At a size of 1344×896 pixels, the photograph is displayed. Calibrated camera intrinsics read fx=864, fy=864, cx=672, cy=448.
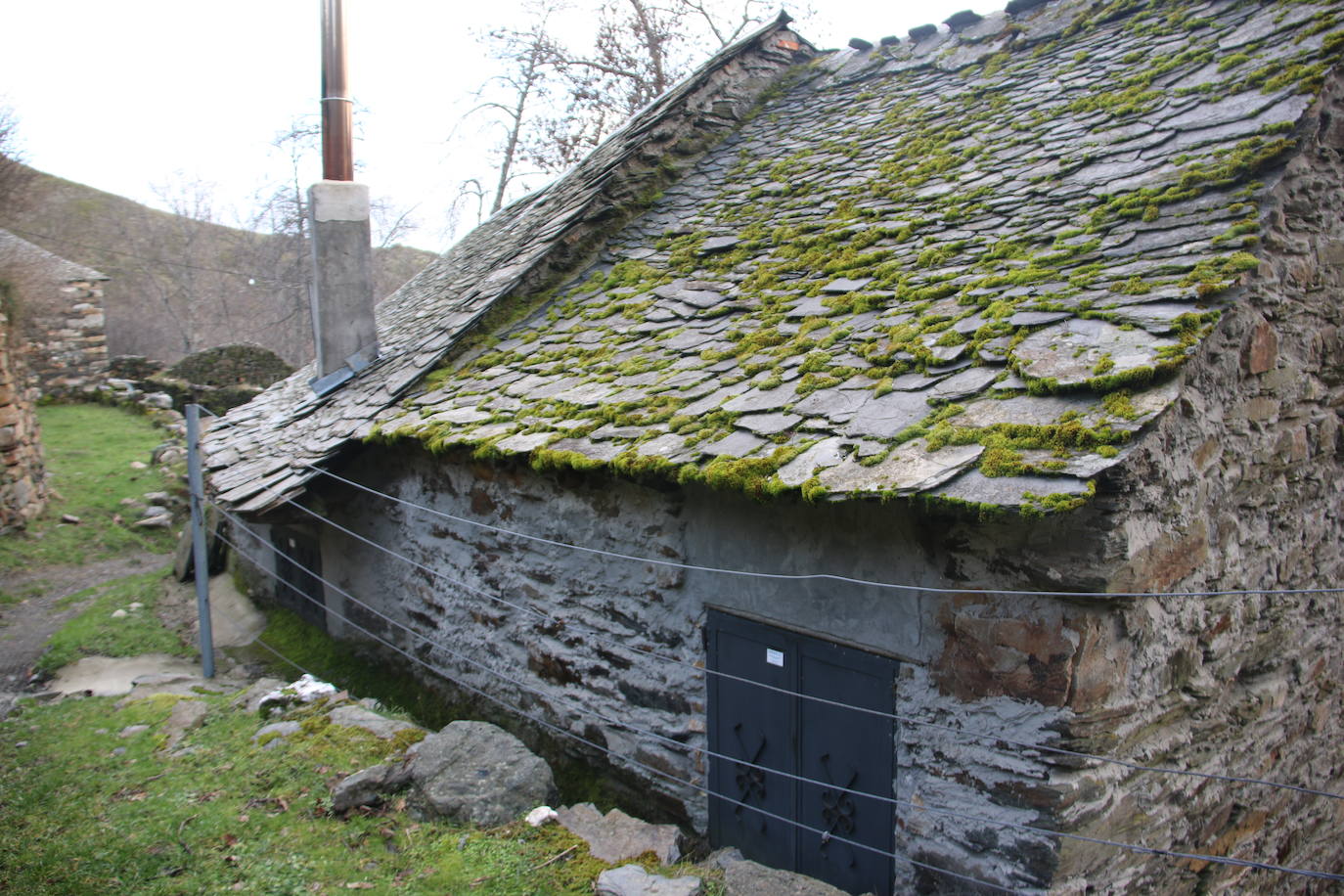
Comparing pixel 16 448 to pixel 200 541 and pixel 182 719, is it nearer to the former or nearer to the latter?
pixel 200 541

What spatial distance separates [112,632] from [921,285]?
26.5ft

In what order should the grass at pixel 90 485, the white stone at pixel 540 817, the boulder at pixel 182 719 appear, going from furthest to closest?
the grass at pixel 90 485, the boulder at pixel 182 719, the white stone at pixel 540 817

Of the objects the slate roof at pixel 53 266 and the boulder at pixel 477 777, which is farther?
Result: the slate roof at pixel 53 266

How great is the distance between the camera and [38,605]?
8953 mm

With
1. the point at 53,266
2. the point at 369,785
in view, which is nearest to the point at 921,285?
the point at 369,785

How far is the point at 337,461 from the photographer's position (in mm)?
6785

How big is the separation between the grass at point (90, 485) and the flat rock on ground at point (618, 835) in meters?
8.92

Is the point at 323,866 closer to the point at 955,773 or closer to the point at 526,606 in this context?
the point at 526,606

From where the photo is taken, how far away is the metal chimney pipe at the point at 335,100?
834cm

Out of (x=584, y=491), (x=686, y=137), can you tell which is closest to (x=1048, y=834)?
(x=584, y=491)

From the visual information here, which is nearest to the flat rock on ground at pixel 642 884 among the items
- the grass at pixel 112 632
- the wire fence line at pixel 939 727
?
the wire fence line at pixel 939 727

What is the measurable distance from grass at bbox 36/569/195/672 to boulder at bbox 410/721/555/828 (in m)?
4.82

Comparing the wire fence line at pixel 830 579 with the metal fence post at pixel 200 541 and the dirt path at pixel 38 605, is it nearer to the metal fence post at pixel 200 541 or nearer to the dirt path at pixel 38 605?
the metal fence post at pixel 200 541

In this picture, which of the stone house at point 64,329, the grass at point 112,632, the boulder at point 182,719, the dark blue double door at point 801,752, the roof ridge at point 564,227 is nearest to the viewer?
the dark blue double door at point 801,752
